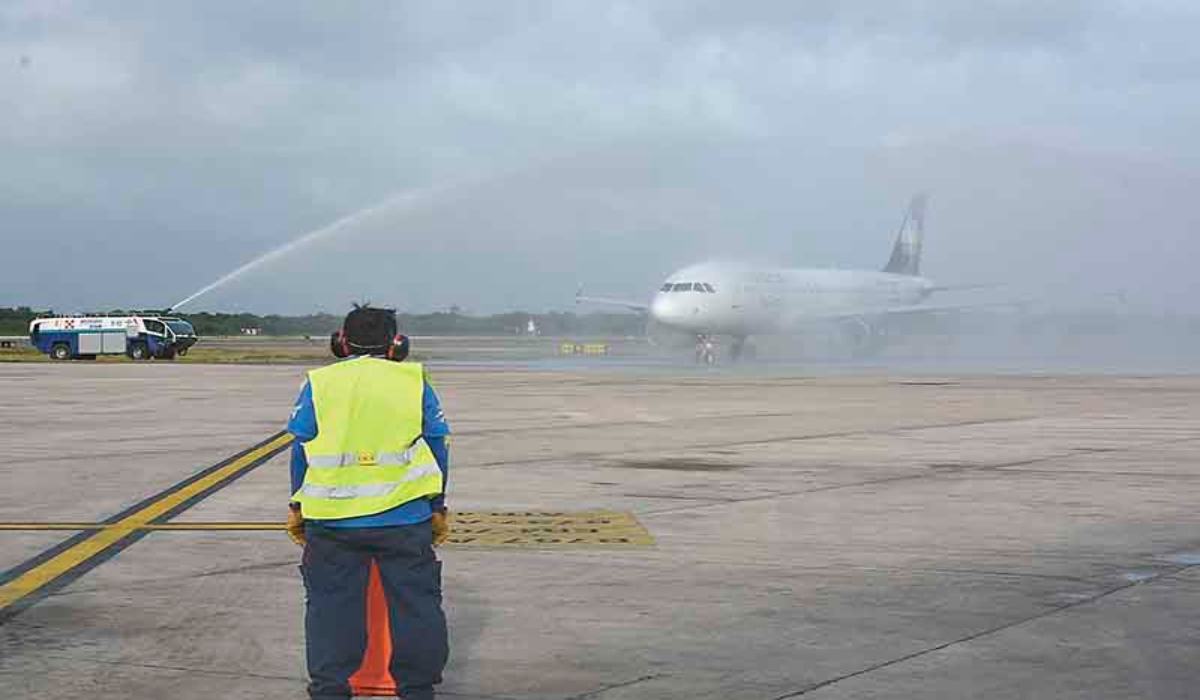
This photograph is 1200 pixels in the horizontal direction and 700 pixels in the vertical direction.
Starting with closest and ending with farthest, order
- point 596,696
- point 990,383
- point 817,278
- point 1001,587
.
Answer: point 596,696 < point 1001,587 < point 990,383 < point 817,278

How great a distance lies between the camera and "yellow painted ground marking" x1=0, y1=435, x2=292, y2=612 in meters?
9.84

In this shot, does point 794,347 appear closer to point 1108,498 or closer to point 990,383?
point 990,383

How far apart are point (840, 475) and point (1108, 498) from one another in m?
3.36

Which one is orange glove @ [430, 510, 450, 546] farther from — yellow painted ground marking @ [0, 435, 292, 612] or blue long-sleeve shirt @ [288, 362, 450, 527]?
yellow painted ground marking @ [0, 435, 292, 612]

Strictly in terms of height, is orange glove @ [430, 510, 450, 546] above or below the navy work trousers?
Answer: above

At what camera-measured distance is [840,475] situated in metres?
17.5

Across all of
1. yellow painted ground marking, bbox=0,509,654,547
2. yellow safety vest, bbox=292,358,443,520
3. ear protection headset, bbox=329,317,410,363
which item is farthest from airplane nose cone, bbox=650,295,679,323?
yellow safety vest, bbox=292,358,443,520

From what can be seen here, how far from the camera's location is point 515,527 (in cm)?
1297

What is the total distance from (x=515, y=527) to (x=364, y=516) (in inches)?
275

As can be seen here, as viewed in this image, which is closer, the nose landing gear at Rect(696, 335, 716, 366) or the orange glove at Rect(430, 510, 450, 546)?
the orange glove at Rect(430, 510, 450, 546)

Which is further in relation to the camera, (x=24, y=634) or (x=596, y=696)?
(x=24, y=634)

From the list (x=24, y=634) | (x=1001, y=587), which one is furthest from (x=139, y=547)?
(x=1001, y=587)

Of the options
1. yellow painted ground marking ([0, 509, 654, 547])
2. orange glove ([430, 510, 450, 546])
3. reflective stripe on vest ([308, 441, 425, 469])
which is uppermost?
reflective stripe on vest ([308, 441, 425, 469])

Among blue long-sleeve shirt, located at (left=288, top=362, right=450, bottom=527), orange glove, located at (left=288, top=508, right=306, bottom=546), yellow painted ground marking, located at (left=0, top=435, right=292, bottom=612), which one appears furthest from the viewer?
yellow painted ground marking, located at (left=0, top=435, right=292, bottom=612)
